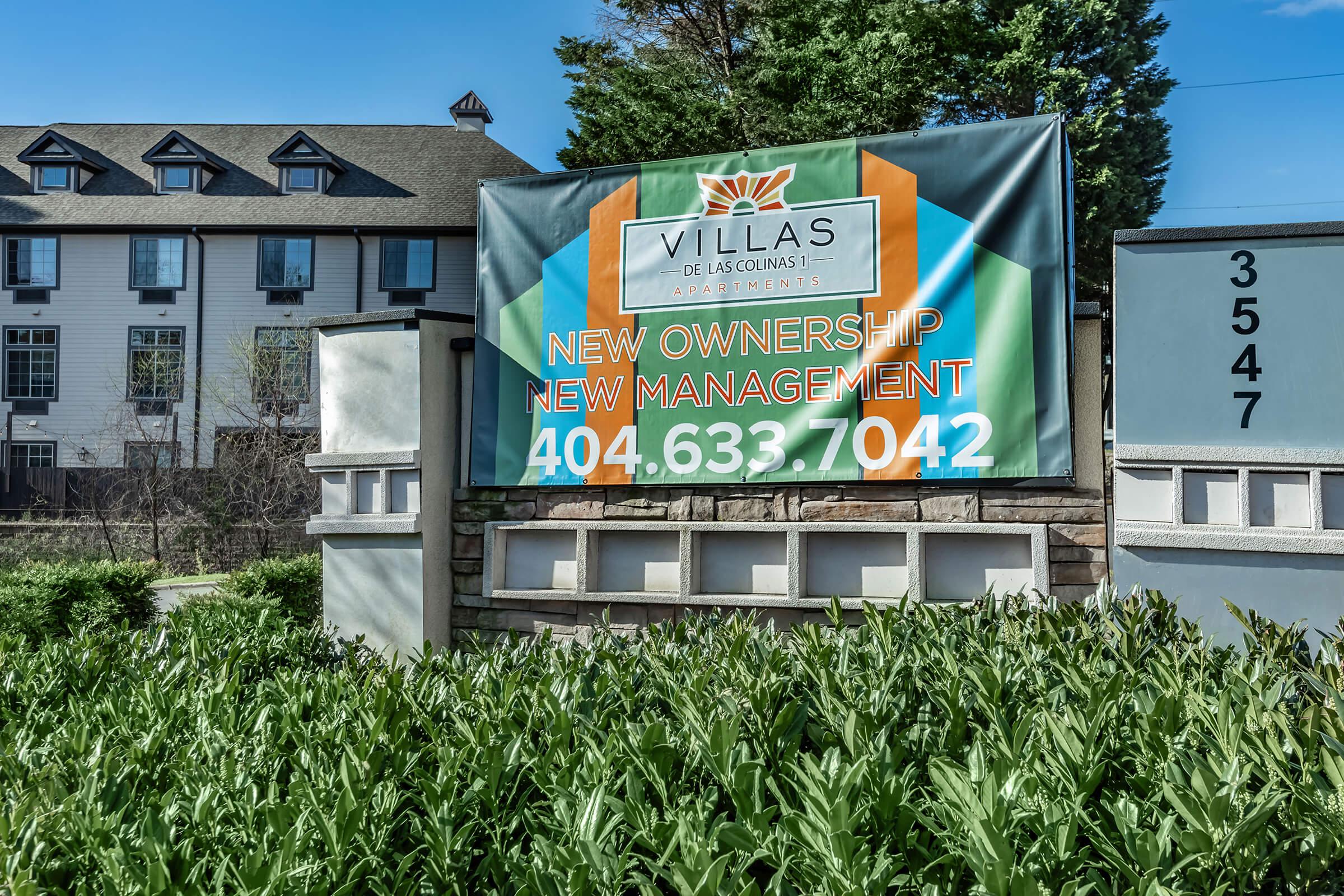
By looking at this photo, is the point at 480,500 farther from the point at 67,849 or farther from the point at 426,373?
the point at 67,849

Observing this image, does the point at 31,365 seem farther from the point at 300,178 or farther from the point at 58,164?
the point at 300,178

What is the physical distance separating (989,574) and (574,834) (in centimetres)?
307

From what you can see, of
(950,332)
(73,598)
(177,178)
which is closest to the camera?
(950,332)

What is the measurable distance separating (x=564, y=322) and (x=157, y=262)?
2367 cm

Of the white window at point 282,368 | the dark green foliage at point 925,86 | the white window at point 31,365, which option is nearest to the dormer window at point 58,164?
the white window at point 31,365

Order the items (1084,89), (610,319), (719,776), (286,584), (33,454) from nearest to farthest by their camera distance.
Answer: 1. (719,776)
2. (610,319)
3. (286,584)
4. (1084,89)
5. (33,454)

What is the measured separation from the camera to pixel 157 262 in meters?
24.5

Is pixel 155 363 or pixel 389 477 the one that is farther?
pixel 155 363

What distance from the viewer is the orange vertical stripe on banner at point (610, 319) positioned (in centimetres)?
470

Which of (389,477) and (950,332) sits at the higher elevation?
(950,332)

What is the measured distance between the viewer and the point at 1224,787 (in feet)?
5.02

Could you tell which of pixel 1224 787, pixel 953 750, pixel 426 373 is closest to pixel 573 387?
pixel 426 373

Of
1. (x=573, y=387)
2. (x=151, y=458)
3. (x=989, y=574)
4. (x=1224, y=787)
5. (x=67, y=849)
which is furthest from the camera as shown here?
(x=151, y=458)

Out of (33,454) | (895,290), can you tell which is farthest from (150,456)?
(895,290)
